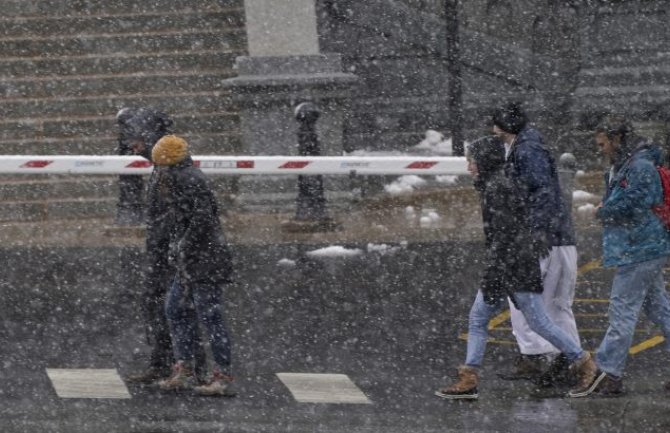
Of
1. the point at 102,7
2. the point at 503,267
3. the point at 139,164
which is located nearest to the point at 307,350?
the point at 503,267

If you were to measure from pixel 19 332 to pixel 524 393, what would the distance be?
12.5 ft

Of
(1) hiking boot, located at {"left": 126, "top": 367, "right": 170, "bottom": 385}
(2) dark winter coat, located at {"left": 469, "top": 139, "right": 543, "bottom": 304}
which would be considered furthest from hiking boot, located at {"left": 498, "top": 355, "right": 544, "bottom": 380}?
(1) hiking boot, located at {"left": 126, "top": 367, "right": 170, "bottom": 385}

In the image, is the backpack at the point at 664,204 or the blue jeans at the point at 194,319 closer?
the backpack at the point at 664,204

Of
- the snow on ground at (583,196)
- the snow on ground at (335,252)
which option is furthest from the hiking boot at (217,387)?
the snow on ground at (583,196)

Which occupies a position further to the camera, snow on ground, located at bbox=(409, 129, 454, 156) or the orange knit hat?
snow on ground, located at bbox=(409, 129, 454, 156)

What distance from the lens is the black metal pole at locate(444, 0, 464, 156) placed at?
16.6m

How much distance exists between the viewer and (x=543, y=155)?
9062 millimetres

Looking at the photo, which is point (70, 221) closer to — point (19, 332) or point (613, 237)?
point (19, 332)

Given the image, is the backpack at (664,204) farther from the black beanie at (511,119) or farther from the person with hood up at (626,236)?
the black beanie at (511,119)

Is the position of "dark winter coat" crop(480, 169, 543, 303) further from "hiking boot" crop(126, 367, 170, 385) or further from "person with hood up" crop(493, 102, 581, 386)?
"hiking boot" crop(126, 367, 170, 385)

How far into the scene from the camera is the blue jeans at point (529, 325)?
28.9 ft

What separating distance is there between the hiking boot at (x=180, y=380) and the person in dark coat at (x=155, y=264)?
0.09 m

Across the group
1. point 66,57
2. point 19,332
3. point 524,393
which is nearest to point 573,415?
point 524,393

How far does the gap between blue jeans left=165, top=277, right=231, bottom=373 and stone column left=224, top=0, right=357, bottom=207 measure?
22.2ft
